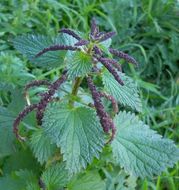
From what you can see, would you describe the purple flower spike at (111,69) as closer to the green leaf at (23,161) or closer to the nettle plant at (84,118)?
the nettle plant at (84,118)

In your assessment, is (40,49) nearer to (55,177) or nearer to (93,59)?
(93,59)

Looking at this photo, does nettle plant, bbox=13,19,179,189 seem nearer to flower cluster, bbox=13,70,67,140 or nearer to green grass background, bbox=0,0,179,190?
flower cluster, bbox=13,70,67,140

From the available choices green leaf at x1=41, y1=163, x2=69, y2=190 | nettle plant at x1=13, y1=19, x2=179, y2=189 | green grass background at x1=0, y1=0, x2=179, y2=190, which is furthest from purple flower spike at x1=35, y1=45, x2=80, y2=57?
green grass background at x1=0, y1=0, x2=179, y2=190

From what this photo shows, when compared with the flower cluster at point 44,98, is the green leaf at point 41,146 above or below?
below

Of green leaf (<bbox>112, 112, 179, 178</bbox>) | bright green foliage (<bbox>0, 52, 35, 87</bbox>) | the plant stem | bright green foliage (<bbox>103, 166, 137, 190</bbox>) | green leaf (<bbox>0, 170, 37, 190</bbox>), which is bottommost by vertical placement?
bright green foliage (<bbox>103, 166, 137, 190</bbox>)

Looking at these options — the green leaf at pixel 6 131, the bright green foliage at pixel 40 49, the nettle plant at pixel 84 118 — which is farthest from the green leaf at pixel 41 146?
the bright green foliage at pixel 40 49

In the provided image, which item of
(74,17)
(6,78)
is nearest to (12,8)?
(74,17)
